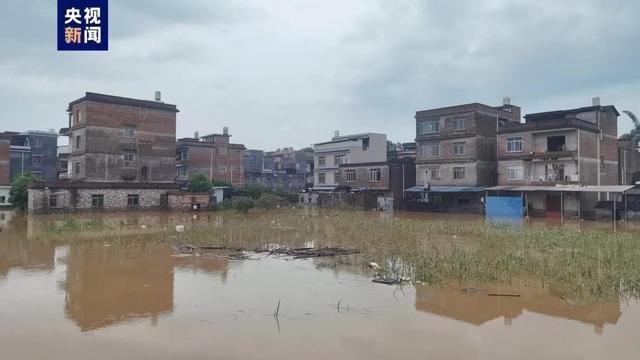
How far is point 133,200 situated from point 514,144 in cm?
3364

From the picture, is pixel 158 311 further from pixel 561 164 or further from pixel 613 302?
pixel 561 164

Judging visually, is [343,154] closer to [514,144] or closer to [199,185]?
[199,185]

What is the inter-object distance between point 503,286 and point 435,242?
7331 mm

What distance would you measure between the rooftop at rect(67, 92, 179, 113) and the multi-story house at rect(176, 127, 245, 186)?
10.00 meters

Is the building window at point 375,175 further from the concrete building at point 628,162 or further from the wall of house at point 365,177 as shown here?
the concrete building at point 628,162

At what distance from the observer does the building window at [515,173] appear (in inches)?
1522

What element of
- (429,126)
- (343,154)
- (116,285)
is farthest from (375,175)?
(116,285)

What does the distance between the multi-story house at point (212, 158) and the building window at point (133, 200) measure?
44.5 ft

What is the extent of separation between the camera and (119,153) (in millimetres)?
43844

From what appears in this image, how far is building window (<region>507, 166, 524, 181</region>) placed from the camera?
3866 centimetres

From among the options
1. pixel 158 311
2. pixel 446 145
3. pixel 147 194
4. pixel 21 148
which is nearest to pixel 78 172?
pixel 147 194

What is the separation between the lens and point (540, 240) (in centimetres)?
1838

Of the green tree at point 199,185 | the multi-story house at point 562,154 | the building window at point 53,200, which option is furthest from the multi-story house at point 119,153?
the multi-story house at point 562,154

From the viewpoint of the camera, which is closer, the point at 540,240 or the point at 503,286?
the point at 503,286
